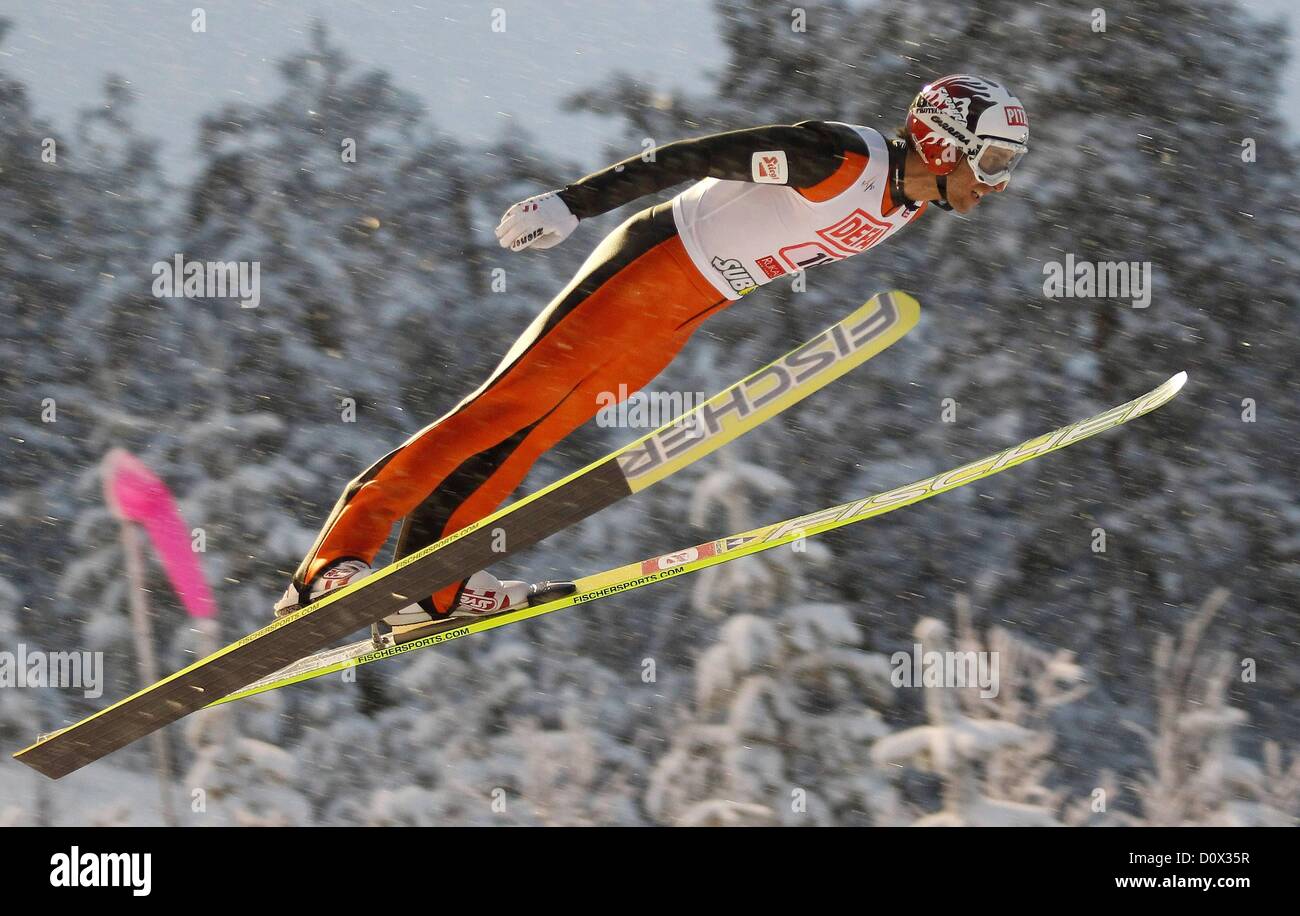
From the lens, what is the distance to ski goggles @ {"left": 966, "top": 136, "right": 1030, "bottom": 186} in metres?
3.30

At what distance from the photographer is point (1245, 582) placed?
312 inches

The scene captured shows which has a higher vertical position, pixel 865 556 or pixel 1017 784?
pixel 865 556

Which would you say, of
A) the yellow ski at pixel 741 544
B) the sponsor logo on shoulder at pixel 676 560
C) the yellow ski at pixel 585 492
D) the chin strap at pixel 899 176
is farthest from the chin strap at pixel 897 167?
the sponsor logo on shoulder at pixel 676 560

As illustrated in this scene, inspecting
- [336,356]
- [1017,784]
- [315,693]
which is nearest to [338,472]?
[336,356]

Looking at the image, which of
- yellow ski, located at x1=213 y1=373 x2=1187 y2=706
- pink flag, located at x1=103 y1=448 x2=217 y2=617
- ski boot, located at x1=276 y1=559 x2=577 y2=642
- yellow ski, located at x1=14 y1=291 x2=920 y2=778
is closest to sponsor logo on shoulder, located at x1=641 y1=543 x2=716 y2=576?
yellow ski, located at x1=213 y1=373 x2=1187 y2=706

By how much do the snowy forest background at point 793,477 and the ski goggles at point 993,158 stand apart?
447 cm

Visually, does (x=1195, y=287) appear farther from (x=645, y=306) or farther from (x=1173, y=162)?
(x=645, y=306)

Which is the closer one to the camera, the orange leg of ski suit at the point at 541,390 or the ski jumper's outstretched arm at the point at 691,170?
the ski jumper's outstretched arm at the point at 691,170

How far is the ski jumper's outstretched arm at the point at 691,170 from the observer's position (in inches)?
127

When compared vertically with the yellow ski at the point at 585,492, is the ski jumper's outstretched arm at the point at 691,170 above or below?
above

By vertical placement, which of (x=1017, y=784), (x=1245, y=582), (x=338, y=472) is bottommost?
(x=1017, y=784)

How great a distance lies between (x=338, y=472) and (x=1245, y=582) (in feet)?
17.1
